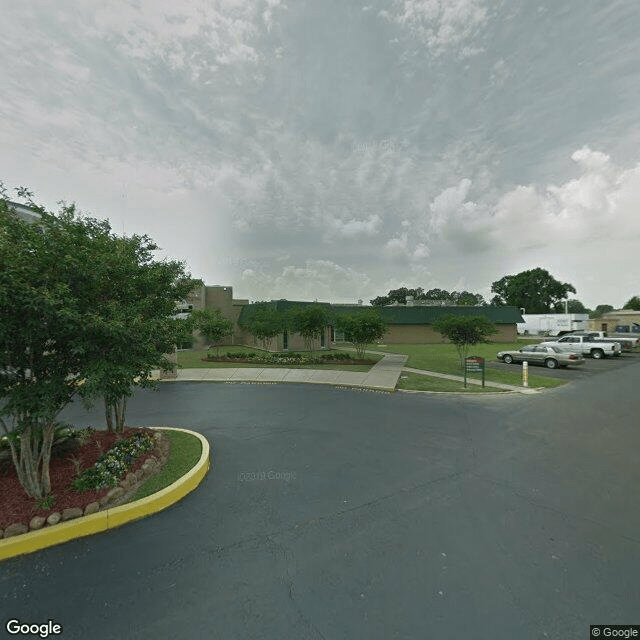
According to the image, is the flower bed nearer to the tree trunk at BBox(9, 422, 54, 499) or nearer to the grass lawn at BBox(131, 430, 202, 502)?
the grass lawn at BBox(131, 430, 202, 502)

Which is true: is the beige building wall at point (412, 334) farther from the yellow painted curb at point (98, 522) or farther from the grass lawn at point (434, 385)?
the yellow painted curb at point (98, 522)

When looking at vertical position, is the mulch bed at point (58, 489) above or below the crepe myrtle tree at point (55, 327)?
below

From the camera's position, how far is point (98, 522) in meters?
4.14

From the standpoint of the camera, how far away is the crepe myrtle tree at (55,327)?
12.5 feet

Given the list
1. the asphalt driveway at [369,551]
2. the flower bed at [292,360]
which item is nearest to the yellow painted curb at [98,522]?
the asphalt driveway at [369,551]

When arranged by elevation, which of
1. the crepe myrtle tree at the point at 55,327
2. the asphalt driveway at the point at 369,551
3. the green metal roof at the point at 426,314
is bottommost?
the asphalt driveway at the point at 369,551

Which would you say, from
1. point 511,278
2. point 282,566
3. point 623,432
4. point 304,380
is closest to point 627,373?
point 623,432

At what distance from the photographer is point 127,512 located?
170 inches

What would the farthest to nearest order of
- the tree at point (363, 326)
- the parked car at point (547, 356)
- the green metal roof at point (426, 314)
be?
the green metal roof at point (426, 314) → the tree at point (363, 326) → the parked car at point (547, 356)

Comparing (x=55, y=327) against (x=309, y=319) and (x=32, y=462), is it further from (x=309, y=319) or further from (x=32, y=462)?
(x=309, y=319)

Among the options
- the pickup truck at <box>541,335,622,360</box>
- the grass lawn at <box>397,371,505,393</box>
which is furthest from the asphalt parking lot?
the grass lawn at <box>397,371,505,393</box>

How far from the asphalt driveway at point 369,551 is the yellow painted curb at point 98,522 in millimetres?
139

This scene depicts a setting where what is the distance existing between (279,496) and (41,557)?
293 centimetres

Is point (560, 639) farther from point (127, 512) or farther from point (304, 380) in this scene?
point (304, 380)
